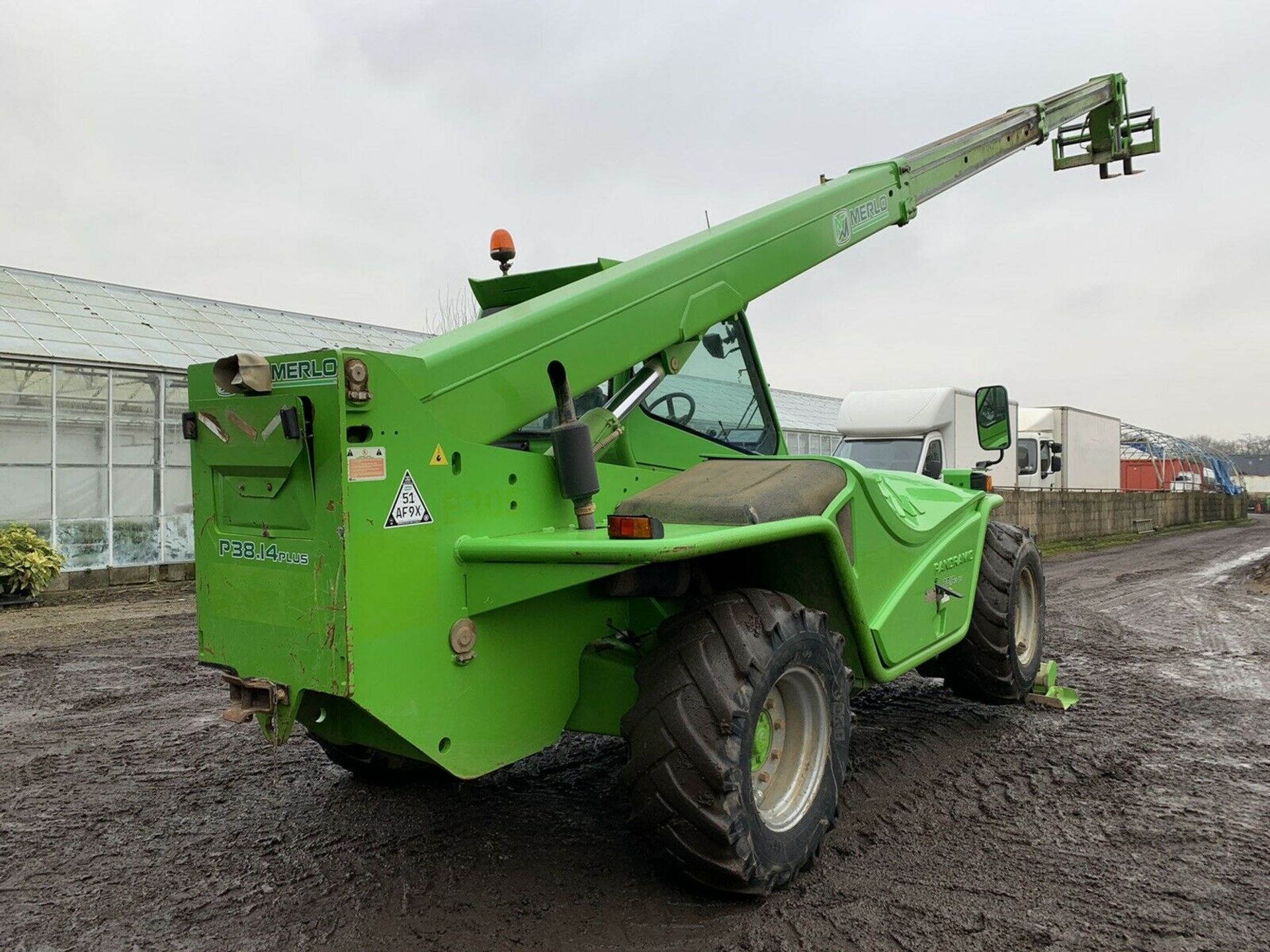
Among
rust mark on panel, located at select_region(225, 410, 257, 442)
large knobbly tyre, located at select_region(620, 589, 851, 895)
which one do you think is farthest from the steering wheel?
rust mark on panel, located at select_region(225, 410, 257, 442)

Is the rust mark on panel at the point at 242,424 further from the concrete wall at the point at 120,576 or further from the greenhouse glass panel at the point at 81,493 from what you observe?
the greenhouse glass panel at the point at 81,493

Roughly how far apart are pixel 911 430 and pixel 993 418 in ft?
17.6

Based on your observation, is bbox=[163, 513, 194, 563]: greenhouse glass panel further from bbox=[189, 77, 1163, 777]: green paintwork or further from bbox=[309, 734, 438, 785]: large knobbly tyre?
bbox=[189, 77, 1163, 777]: green paintwork

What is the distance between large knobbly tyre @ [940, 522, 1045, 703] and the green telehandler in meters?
1.25

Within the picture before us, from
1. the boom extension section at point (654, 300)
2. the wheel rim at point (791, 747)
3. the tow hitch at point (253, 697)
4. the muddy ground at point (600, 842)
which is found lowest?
the muddy ground at point (600, 842)

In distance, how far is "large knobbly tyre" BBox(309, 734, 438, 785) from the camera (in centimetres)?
439

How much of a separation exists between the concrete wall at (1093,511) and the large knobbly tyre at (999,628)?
22.9ft

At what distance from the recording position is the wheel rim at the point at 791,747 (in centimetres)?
349

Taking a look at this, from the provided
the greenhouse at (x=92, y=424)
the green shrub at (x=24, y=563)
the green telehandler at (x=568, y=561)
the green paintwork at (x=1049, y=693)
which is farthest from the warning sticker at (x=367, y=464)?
the greenhouse at (x=92, y=424)

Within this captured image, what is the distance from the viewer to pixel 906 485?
16.7 ft

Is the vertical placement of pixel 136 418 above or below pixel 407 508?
above

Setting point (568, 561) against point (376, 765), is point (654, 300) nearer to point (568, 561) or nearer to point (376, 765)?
point (568, 561)

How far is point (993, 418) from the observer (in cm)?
680

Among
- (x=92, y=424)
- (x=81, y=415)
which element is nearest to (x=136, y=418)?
(x=92, y=424)
